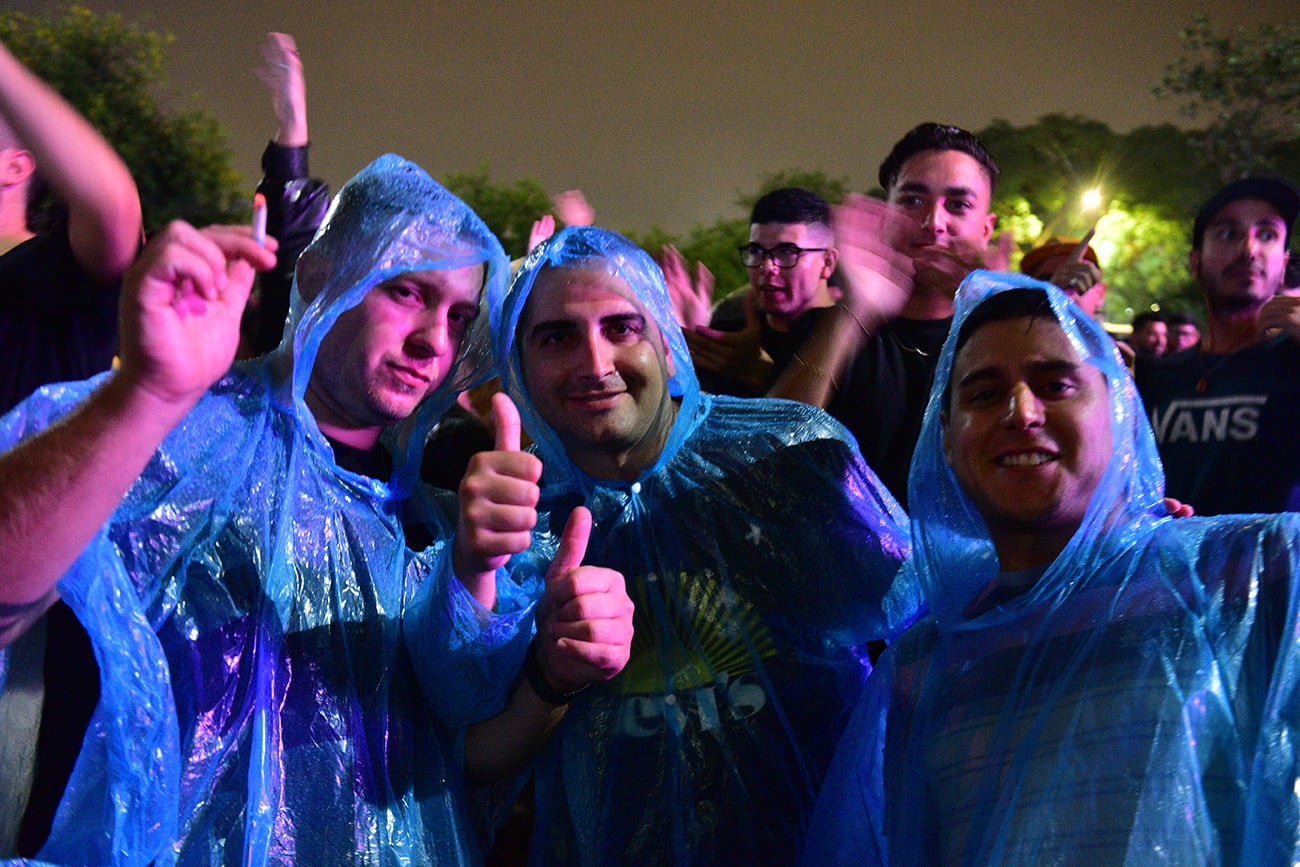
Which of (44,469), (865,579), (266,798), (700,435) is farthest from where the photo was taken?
(700,435)

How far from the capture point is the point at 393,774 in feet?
5.17

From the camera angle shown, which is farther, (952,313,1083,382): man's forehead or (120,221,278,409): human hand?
(952,313,1083,382): man's forehead

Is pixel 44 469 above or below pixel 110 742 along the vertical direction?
above

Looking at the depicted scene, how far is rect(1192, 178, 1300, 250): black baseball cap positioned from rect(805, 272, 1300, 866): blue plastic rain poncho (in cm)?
169

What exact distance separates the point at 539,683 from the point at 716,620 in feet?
1.05

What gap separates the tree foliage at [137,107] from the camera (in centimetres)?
1125

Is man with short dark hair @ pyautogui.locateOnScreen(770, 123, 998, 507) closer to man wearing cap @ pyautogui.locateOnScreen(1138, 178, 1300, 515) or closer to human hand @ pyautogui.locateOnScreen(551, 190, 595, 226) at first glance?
human hand @ pyautogui.locateOnScreen(551, 190, 595, 226)

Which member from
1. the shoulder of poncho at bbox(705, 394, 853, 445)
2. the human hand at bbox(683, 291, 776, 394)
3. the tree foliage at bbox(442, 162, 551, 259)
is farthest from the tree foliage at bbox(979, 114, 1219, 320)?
the shoulder of poncho at bbox(705, 394, 853, 445)

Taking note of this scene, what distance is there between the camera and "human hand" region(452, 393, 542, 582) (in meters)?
1.45

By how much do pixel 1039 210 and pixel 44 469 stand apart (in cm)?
1790

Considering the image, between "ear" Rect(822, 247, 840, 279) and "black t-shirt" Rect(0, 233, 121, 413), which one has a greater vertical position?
"black t-shirt" Rect(0, 233, 121, 413)

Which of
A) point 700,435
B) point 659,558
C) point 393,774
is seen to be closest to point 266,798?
point 393,774

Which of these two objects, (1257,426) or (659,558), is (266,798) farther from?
(1257,426)

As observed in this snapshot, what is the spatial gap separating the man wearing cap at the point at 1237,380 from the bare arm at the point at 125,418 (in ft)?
7.86
